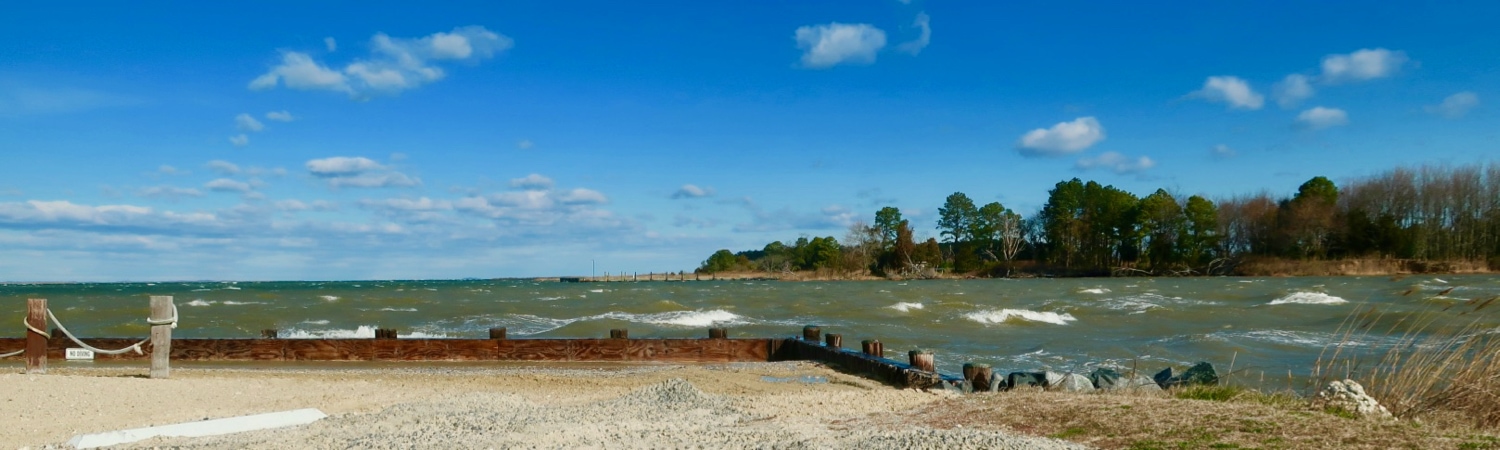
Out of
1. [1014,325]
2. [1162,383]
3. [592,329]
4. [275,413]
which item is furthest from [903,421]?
[592,329]

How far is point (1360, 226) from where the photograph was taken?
250ft

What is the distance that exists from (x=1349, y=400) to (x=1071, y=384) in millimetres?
2381

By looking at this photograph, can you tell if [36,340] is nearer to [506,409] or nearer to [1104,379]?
[506,409]

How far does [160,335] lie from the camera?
1181cm

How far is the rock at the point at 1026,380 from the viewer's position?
369 inches

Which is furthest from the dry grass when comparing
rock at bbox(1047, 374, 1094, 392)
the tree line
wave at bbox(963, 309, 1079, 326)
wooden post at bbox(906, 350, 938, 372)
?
the tree line

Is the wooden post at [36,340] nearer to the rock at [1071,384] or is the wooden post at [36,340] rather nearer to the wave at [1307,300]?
the rock at [1071,384]

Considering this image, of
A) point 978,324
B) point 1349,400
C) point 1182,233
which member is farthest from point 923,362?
point 1182,233

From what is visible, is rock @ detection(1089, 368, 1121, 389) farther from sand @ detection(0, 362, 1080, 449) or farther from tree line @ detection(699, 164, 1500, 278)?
tree line @ detection(699, 164, 1500, 278)

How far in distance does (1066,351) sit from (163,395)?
1308 centimetres

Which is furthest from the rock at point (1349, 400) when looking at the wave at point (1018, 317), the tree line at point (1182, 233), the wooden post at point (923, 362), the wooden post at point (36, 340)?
the tree line at point (1182, 233)

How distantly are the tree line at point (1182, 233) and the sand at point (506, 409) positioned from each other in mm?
71212

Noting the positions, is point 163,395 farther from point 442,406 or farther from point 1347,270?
point 1347,270

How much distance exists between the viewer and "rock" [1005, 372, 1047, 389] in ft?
30.8
